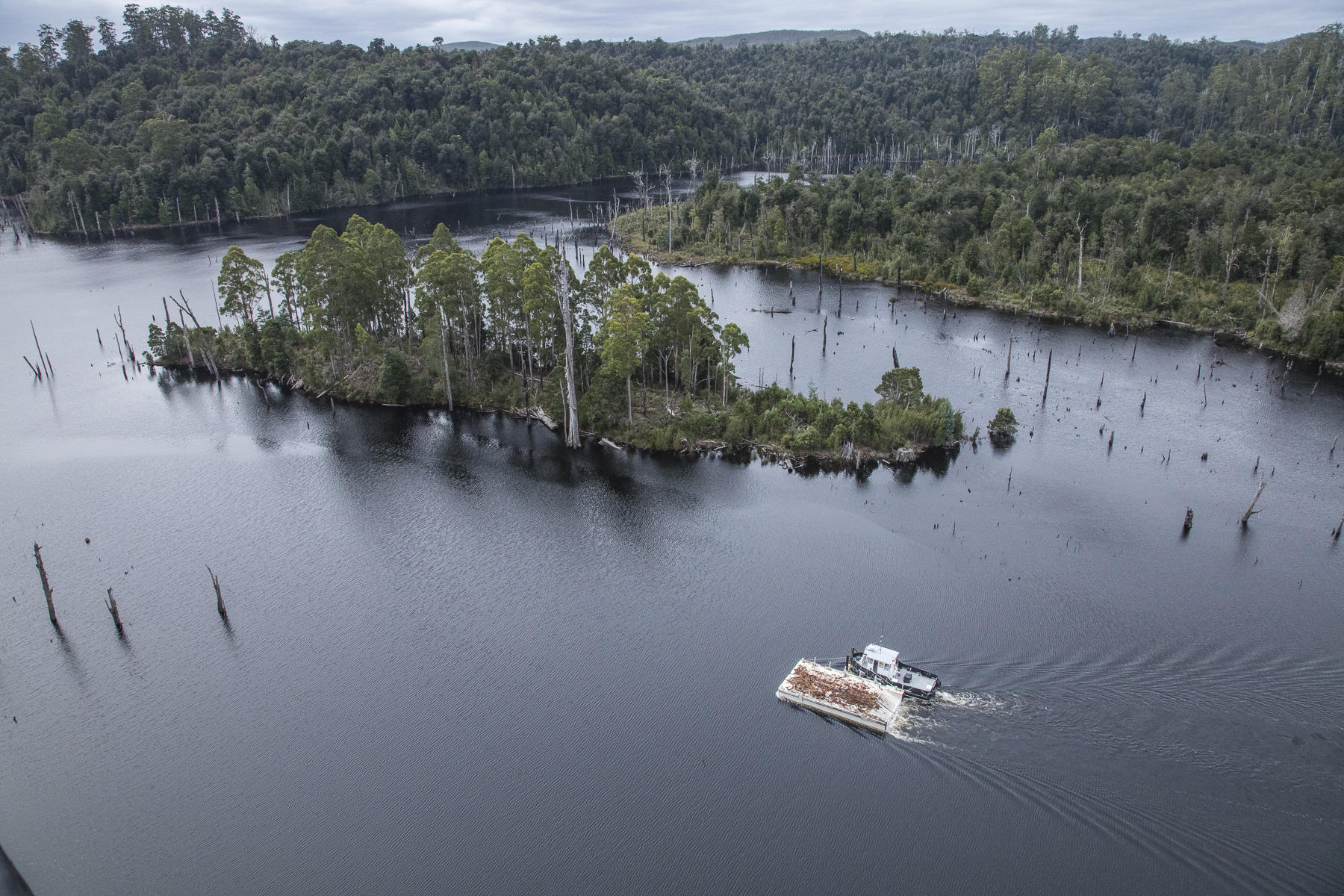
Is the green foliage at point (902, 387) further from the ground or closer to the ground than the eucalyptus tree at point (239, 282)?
closer to the ground

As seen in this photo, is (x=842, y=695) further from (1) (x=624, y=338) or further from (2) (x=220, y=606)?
(1) (x=624, y=338)

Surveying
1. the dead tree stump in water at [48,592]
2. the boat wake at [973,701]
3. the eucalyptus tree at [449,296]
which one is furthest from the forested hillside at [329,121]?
the boat wake at [973,701]

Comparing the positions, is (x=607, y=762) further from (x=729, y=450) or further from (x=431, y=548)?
(x=729, y=450)

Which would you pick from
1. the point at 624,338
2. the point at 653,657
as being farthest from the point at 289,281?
the point at 653,657

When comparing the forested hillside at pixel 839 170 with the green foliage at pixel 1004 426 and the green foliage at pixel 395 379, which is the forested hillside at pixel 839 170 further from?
the green foliage at pixel 395 379

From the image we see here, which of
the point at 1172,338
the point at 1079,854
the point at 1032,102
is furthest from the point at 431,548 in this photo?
the point at 1032,102
